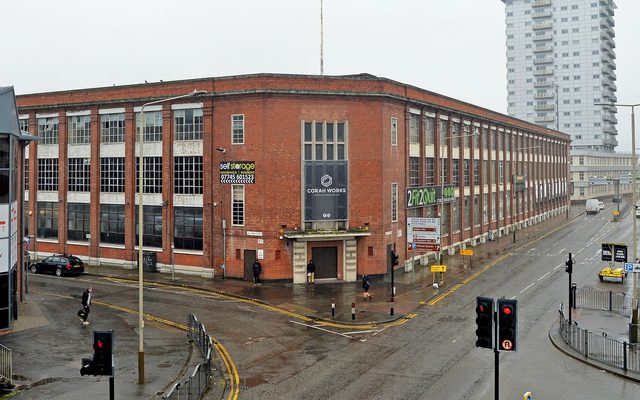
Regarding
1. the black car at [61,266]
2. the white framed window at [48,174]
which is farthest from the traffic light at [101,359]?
the white framed window at [48,174]

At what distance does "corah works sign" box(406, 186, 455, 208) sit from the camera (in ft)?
160

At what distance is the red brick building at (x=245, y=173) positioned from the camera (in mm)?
42656

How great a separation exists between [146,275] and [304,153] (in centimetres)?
1557

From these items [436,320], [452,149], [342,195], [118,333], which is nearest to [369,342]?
[436,320]

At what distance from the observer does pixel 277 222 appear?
42.3 metres

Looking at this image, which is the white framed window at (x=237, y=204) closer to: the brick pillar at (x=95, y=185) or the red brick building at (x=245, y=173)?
the red brick building at (x=245, y=173)

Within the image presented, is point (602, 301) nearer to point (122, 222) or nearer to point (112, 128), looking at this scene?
point (122, 222)

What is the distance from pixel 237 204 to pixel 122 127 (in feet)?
44.4

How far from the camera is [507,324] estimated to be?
51.4ft

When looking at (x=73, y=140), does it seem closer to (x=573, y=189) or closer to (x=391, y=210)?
(x=391, y=210)

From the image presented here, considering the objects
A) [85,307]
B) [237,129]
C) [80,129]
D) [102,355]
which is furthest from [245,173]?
[102,355]

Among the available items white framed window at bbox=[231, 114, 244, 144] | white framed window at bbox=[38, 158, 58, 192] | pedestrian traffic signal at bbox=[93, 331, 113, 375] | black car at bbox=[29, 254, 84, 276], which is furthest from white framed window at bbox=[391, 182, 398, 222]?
pedestrian traffic signal at bbox=[93, 331, 113, 375]

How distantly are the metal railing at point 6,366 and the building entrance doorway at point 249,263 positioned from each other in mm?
21856

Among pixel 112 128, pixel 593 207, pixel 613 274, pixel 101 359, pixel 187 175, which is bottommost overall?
pixel 613 274
